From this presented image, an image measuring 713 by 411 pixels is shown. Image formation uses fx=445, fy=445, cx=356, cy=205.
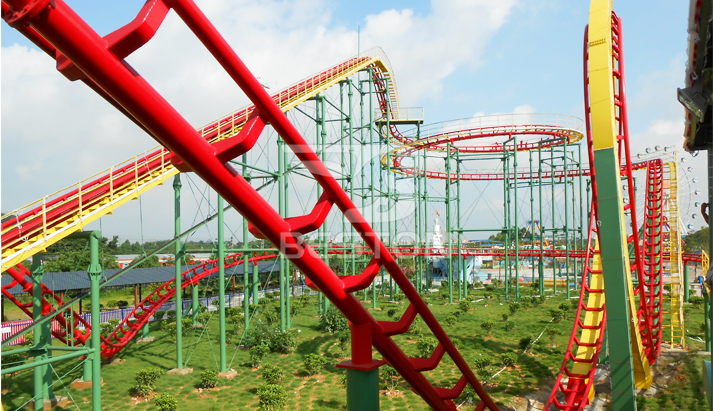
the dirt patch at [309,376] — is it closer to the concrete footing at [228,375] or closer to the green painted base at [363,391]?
the concrete footing at [228,375]

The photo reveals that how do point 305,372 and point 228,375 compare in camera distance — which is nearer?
point 228,375

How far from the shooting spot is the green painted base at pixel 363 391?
267 centimetres

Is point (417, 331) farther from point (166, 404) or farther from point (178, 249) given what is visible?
point (166, 404)

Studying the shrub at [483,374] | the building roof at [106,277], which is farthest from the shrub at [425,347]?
the building roof at [106,277]

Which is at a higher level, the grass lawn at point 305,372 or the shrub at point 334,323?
the shrub at point 334,323

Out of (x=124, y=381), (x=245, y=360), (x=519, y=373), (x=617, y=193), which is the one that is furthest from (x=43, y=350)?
(x=519, y=373)

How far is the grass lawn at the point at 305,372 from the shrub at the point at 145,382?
233mm

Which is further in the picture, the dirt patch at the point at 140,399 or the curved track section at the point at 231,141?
the dirt patch at the point at 140,399

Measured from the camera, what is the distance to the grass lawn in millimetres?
9016

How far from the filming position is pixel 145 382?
381 inches

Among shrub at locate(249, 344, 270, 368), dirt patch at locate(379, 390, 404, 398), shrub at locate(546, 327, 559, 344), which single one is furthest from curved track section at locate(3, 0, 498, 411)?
shrub at locate(546, 327, 559, 344)

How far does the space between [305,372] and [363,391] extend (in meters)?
8.94

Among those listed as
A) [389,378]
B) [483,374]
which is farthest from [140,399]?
[483,374]

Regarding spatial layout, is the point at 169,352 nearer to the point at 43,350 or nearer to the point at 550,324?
the point at 43,350
